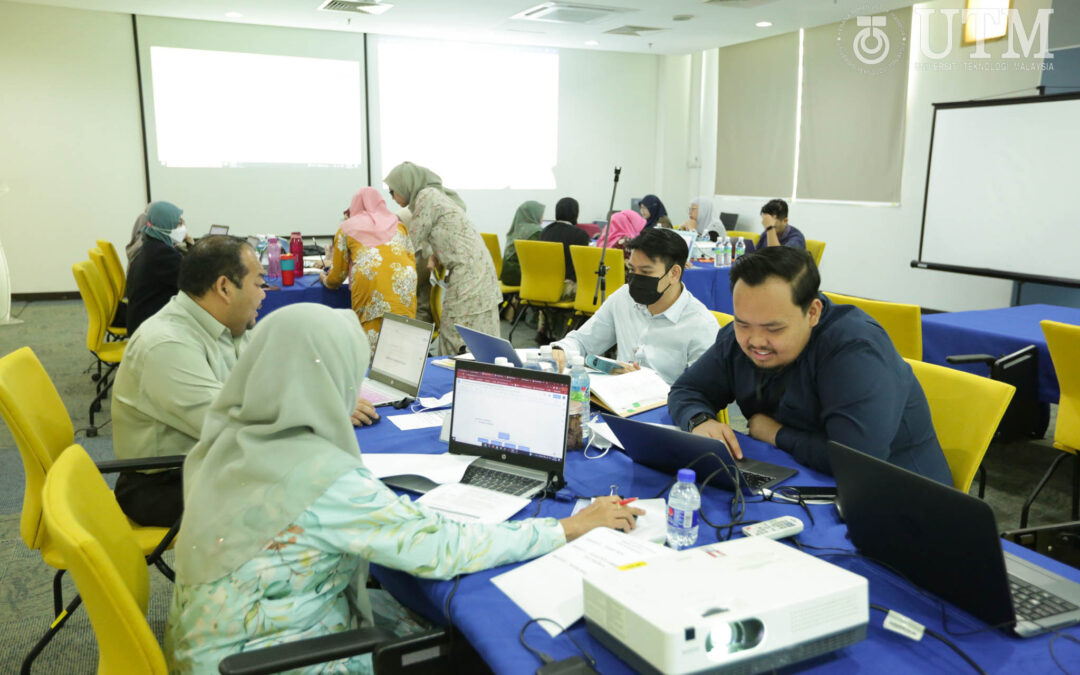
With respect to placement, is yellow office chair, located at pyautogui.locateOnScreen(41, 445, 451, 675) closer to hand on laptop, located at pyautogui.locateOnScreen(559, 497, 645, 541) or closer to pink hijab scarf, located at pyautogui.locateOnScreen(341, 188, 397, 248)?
hand on laptop, located at pyautogui.locateOnScreen(559, 497, 645, 541)

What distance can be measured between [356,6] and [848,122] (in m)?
5.30

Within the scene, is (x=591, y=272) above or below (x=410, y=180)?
below

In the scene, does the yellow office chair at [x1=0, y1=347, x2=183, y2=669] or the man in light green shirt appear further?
the man in light green shirt

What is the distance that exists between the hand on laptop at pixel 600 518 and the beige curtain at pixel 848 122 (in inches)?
287

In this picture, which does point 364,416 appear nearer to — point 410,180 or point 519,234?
point 410,180

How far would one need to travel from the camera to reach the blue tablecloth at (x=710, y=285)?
5570 mm

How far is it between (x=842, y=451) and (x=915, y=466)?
0.60 meters

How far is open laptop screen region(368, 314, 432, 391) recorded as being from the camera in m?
2.53

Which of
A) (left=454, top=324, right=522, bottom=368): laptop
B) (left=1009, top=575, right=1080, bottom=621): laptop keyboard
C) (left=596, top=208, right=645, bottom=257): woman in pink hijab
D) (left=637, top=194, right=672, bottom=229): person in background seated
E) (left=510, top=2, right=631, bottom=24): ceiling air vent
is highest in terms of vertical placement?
(left=510, top=2, right=631, bottom=24): ceiling air vent

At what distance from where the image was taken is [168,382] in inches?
83.5

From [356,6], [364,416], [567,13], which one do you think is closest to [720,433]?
[364,416]

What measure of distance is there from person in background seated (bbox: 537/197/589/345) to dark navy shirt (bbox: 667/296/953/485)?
403cm

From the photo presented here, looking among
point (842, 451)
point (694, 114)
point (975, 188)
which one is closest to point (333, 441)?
point (842, 451)

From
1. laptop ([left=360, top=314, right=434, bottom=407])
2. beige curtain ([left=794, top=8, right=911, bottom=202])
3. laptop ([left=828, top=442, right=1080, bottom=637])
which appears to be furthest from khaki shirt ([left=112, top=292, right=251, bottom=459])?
beige curtain ([left=794, top=8, right=911, bottom=202])
